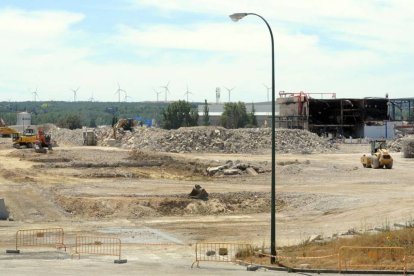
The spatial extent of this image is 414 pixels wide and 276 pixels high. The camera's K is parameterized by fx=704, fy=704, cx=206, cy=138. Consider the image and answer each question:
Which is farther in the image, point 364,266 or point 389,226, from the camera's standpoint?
point 389,226

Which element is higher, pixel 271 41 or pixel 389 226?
pixel 271 41

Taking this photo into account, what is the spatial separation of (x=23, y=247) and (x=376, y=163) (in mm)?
38842

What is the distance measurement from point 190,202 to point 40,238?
1279 centimetres

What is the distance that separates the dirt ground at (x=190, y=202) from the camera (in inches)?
1280

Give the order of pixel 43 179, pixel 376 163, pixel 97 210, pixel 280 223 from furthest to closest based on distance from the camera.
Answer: pixel 376 163, pixel 43 179, pixel 97 210, pixel 280 223

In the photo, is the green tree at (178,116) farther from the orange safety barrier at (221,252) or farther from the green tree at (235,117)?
the orange safety barrier at (221,252)

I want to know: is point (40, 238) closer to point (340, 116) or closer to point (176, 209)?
point (176, 209)

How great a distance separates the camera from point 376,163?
60.2 meters

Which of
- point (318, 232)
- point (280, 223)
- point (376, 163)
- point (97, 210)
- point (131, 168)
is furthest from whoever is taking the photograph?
point (131, 168)

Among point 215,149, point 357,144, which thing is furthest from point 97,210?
point 357,144

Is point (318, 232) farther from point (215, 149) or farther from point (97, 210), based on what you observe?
point (215, 149)

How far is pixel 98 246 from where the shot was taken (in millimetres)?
28562

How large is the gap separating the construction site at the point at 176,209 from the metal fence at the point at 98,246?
0.05 meters

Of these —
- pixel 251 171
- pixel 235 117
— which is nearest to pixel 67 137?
pixel 251 171
